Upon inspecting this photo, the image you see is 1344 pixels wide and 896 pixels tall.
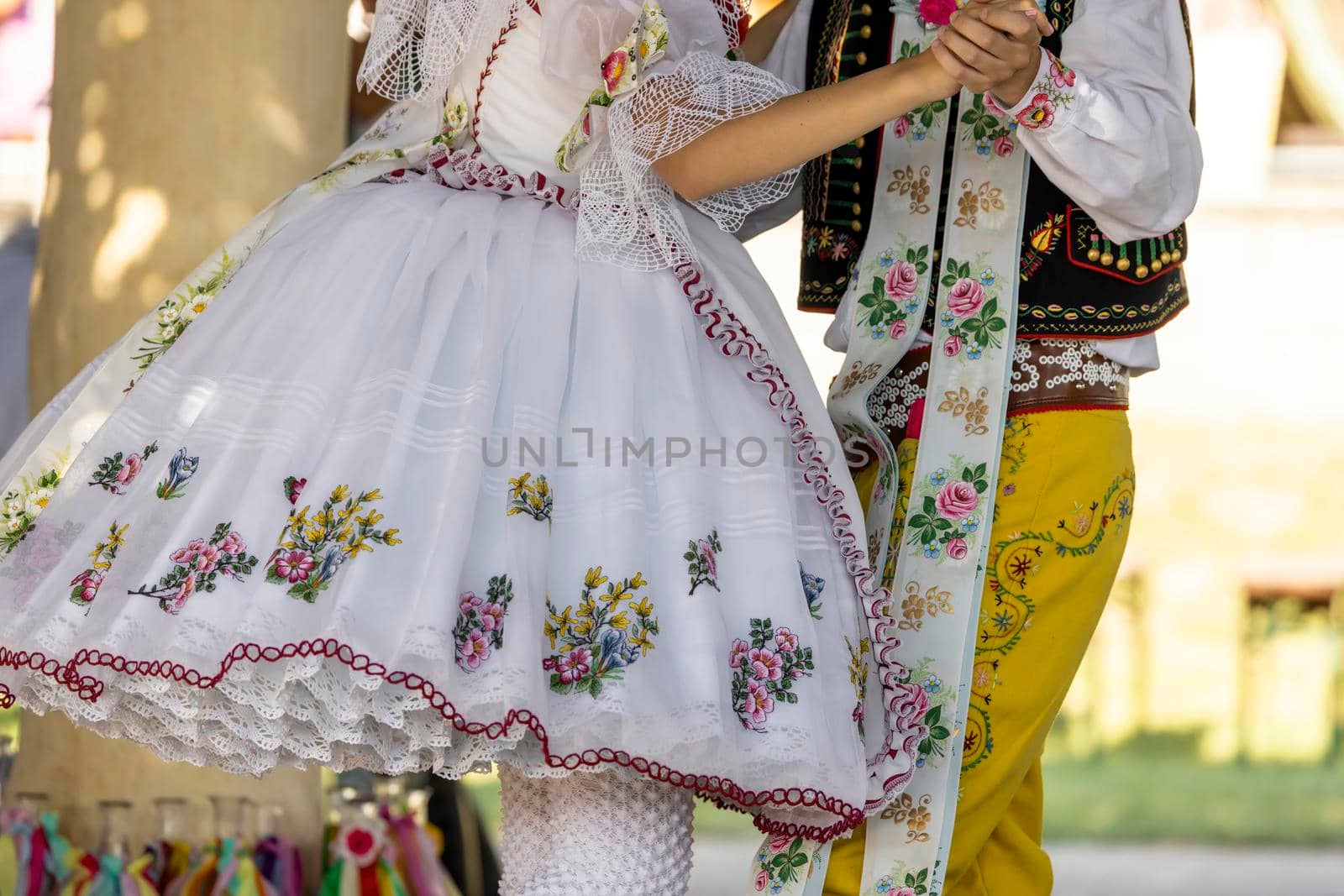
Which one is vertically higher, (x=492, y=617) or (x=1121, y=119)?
(x=1121, y=119)

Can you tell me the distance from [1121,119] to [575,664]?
0.76 meters

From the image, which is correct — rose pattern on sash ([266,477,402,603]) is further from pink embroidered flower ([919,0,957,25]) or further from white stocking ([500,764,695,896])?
pink embroidered flower ([919,0,957,25])

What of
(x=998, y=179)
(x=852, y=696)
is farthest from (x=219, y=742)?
(x=998, y=179)

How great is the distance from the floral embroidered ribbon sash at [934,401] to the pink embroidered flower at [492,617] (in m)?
0.42

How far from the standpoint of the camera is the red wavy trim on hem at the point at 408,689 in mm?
1190

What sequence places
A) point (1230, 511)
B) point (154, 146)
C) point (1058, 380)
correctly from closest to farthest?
1. point (1058, 380)
2. point (154, 146)
3. point (1230, 511)

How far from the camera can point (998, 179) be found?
5.47 ft

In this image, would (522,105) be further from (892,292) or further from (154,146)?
(154,146)

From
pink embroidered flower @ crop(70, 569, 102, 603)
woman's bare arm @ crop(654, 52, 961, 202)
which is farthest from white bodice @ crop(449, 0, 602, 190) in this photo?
pink embroidered flower @ crop(70, 569, 102, 603)

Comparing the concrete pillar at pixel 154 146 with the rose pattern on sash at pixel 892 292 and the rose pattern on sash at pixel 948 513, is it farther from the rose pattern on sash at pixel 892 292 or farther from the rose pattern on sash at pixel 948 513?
the rose pattern on sash at pixel 948 513

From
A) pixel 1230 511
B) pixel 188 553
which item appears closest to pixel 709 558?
pixel 188 553

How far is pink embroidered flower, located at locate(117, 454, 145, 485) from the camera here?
1389 millimetres

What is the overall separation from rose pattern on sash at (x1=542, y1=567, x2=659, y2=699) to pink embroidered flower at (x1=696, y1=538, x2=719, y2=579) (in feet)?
0.21

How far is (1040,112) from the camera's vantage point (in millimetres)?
1463
